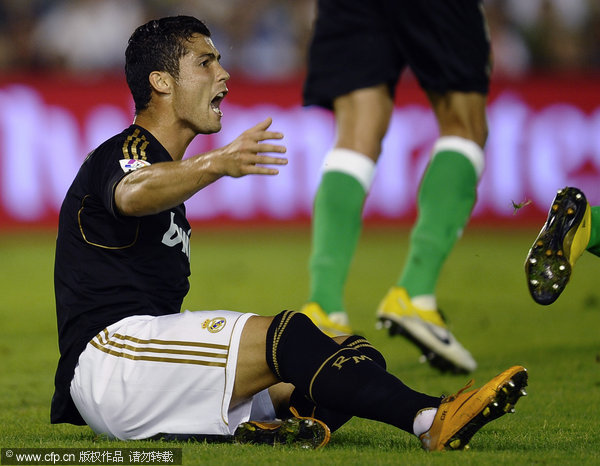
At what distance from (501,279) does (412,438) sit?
4518mm

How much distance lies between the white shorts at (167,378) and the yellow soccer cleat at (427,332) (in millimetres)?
1540

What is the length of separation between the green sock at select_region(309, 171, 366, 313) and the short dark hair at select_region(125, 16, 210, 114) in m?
1.42

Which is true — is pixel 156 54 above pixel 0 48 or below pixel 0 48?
below

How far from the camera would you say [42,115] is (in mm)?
9484

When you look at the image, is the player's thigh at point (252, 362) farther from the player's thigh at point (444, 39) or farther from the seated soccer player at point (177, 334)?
the player's thigh at point (444, 39)

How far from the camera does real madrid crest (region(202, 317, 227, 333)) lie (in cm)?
298

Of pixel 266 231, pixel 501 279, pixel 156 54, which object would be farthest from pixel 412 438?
pixel 266 231

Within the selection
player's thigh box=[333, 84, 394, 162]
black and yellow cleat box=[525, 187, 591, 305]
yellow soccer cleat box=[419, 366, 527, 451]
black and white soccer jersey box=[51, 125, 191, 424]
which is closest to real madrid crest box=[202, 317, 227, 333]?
black and white soccer jersey box=[51, 125, 191, 424]

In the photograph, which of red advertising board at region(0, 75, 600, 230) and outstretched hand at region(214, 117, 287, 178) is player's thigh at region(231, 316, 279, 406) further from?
red advertising board at region(0, 75, 600, 230)

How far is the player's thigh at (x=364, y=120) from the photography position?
4.76 m

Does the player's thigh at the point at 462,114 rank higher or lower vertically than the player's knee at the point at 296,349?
higher

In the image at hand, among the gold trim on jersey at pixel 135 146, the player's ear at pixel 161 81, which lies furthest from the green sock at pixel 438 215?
the gold trim on jersey at pixel 135 146

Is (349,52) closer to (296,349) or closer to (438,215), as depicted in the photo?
(438,215)

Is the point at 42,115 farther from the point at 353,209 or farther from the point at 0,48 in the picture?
the point at 353,209
